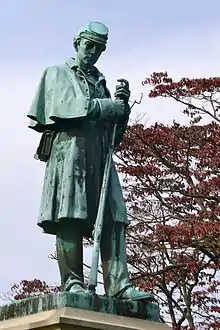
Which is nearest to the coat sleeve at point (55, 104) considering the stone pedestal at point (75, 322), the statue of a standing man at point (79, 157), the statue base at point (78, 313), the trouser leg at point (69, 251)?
the statue of a standing man at point (79, 157)

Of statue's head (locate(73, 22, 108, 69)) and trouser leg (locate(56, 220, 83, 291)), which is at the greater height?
statue's head (locate(73, 22, 108, 69))

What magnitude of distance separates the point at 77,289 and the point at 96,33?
191cm

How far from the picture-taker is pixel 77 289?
20.0ft

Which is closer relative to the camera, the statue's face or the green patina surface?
the green patina surface

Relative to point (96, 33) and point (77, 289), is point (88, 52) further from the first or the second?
point (77, 289)

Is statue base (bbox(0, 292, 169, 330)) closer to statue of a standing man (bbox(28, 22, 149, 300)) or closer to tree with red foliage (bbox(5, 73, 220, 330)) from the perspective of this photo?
statue of a standing man (bbox(28, 22, 149, 300))

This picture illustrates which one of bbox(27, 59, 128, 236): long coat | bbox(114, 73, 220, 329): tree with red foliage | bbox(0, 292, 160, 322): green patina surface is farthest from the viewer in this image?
bbox(114, 73, 220, 329): tree with red foliage

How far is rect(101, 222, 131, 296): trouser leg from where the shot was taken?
251 inches

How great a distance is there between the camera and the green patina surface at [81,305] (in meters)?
5.91

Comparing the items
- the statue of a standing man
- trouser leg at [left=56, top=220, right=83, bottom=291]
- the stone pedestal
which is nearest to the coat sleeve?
the statue of a standing man

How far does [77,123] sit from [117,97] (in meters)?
0.40

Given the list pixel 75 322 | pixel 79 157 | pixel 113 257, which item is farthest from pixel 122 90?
pixel 75 322

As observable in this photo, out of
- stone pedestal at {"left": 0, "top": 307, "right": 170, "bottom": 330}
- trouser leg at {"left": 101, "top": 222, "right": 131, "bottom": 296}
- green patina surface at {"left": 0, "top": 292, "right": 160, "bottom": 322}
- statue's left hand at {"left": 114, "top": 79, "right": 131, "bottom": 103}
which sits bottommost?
stone pedestal at {"left": 0, "top": 307, "right": 170, "bottom": 330}

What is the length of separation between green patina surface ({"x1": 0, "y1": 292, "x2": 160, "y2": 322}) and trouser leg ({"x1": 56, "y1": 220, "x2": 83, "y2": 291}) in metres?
0.30
